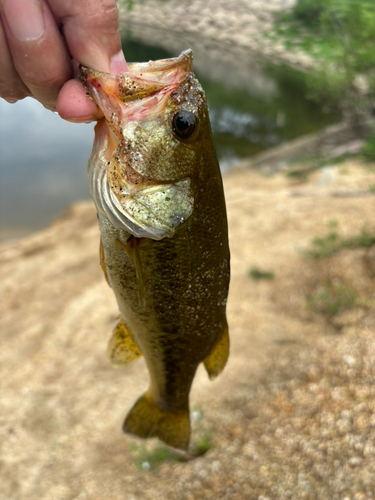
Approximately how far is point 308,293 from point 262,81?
1640 centimetres

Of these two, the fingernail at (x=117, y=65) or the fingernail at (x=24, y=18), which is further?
the fingernail at (x=117, y=65)

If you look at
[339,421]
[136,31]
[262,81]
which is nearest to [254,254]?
[339,421]

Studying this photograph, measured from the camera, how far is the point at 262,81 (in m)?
18.5

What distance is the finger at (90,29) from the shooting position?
125cm

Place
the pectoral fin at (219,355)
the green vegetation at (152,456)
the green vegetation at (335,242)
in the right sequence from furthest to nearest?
the green vegetation at (335,242), the green vegetation at (152,456), the pectoral fin at (219,355)

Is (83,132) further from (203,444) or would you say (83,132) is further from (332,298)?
(203,444)

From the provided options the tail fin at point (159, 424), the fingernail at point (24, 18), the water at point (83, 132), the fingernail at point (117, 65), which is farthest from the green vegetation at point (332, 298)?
the water at point (83, 132)

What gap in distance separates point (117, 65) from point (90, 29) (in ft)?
0.44

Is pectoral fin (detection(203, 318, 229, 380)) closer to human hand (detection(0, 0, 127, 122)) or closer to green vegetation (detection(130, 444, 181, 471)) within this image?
human hand (detection(0, 0, 127, 122))

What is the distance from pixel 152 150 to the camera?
1400mm

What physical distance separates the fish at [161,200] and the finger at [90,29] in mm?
57

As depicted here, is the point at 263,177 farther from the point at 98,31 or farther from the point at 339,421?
the point at 98,31

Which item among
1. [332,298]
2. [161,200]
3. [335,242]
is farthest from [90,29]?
[335,242]

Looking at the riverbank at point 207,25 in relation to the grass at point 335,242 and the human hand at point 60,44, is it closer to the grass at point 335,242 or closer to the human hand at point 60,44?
the grass at point 335,242
